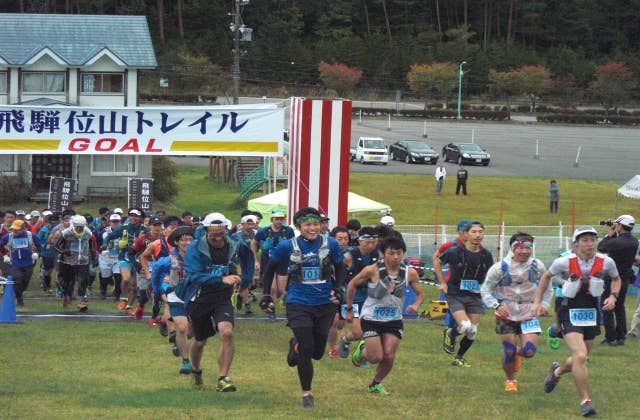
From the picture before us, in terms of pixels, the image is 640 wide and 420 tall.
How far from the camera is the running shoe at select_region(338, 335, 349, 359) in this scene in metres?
14.4

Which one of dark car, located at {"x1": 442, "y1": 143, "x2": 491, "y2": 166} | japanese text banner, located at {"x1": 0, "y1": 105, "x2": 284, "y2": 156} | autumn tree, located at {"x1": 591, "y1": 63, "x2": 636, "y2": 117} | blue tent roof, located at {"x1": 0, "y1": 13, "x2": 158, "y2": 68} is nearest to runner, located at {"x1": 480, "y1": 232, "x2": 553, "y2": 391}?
japanese text banner, located at {"x1": 0, "y1": 105, "x2": 284, "y2": 156}

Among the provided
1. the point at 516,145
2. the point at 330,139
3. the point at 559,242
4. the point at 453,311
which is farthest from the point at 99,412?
the point at 516,145

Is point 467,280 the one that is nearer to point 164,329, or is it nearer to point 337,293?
Result: point 337,293

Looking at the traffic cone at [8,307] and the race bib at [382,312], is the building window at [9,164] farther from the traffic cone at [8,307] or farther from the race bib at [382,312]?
the race bib at [382,312]

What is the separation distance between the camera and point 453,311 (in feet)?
43.7

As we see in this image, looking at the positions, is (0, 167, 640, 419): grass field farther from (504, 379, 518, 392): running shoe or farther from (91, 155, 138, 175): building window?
(91, 155, 138, 175): building window

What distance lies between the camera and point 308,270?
11211 mm

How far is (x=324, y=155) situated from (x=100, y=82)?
31.5 metres

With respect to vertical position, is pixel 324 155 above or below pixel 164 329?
above

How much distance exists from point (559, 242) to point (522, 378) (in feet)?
51.2

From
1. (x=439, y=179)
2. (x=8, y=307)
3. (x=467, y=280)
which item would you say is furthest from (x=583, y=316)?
(x=439, y=179)

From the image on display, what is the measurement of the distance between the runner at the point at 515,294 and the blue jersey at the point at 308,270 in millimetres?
1798

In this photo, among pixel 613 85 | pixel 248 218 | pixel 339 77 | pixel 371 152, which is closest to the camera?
pixel 248 218

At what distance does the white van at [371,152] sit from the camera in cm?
6009
